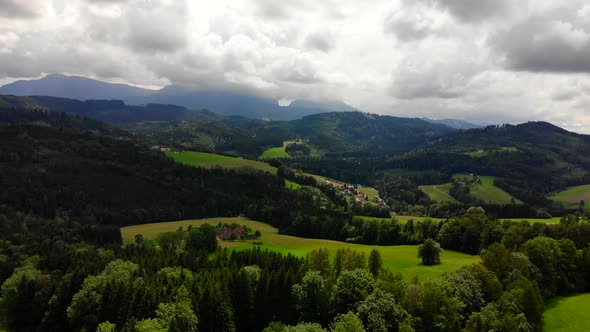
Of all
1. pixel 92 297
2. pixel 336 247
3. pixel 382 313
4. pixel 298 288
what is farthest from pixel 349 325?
pixel 336 247

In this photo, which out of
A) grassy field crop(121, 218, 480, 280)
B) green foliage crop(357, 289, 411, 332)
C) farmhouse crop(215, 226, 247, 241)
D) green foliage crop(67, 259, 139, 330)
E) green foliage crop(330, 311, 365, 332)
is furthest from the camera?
farmhouse crop(215, 226, 247, 241)

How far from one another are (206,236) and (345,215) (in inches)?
2753

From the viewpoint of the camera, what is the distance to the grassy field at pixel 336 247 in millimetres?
86519

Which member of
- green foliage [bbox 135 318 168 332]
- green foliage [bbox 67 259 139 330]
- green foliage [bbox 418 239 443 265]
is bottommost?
green foliage [bbox 67 259 139 330]

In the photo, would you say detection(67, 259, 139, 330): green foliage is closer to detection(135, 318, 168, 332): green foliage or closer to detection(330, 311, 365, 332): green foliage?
detection(135, 318, 168, 332): green foliage

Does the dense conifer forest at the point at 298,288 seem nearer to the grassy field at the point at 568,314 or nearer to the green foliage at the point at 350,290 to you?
the green foliage at the point at 350,290

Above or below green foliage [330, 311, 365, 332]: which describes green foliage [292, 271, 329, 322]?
below

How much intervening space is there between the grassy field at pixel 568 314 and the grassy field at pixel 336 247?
20.9 metres

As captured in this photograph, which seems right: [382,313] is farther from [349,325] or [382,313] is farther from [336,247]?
[336,247]

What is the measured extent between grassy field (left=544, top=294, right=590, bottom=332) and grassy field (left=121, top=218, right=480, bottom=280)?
20.9 m

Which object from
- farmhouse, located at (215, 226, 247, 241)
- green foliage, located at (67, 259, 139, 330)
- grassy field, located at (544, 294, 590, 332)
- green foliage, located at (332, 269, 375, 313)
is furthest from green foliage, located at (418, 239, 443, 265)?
farmhouse, located at (215, 226, 247, 241)

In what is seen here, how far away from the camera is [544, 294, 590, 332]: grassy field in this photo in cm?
5504

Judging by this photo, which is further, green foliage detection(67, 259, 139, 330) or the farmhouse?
the farmhouse

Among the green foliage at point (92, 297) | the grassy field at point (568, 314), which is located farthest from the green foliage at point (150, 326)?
the grassy field at point (568, 314)
